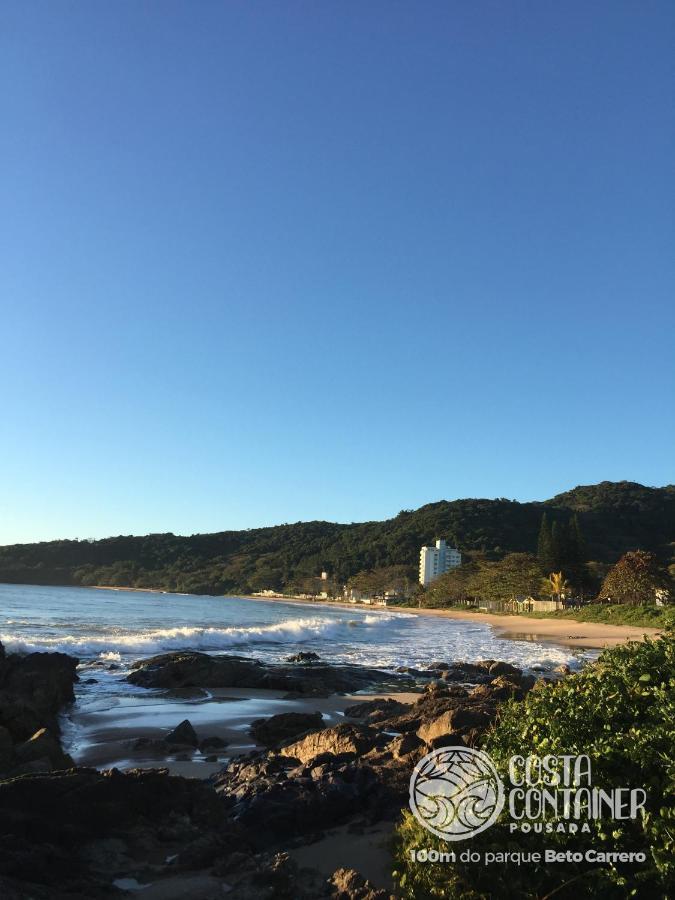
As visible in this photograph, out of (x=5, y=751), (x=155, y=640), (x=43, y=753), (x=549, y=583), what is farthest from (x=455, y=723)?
(x=549, y=583)

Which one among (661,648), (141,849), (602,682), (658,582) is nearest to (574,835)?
(602,682)

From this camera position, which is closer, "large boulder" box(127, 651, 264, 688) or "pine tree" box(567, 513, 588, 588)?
"large boulder" box(127, 651, 264, 688)

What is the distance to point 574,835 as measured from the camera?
364 cm

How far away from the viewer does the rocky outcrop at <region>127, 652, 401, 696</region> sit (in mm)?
17625

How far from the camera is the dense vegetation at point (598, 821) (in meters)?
3.47

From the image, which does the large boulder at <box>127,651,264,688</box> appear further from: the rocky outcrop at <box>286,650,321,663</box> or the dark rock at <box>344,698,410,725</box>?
the rocky outcrop at <box>286,650,321,663</box>

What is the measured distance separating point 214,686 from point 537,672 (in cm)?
1076

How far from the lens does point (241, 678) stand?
60.5 feet

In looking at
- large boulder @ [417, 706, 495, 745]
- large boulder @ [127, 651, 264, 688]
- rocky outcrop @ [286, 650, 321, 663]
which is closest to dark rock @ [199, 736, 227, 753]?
large boulder @ [417, 706, 495, 745]

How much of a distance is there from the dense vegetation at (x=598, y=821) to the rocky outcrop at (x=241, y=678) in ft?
43.9

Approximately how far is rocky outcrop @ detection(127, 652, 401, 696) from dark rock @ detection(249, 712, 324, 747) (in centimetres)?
528

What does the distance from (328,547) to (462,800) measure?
563 ft

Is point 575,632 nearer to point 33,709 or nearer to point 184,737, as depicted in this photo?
point 184,737

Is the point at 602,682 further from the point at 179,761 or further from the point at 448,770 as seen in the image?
the point at 179,761
